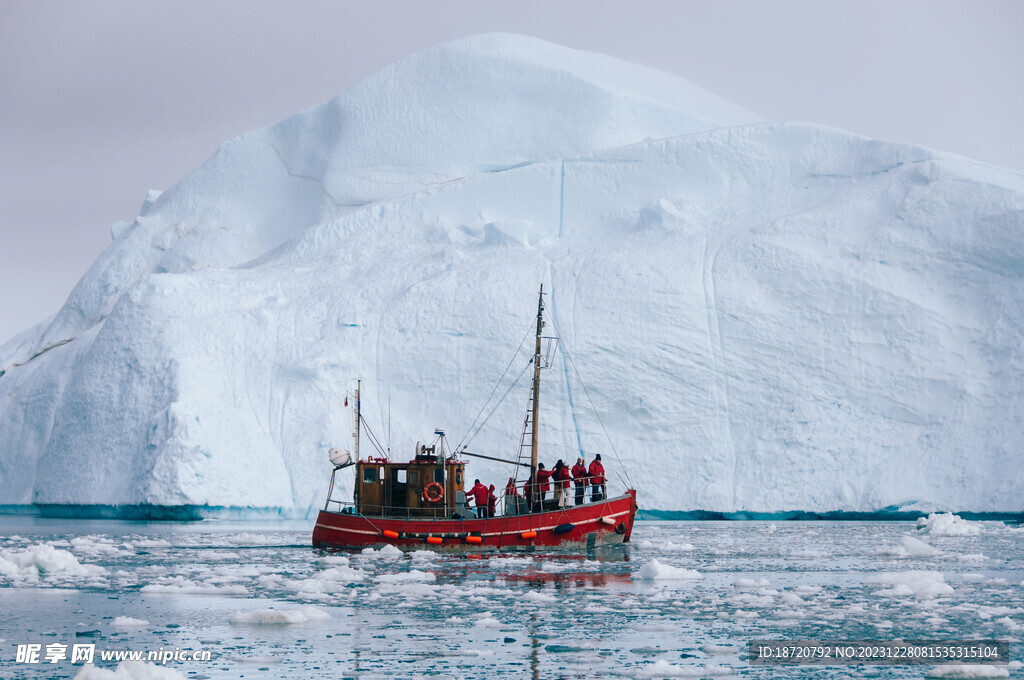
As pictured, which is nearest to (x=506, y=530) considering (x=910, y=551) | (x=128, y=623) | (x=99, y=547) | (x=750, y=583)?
(x=750, y=583)

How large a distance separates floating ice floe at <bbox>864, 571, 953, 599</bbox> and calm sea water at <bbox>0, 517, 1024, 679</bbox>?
1.6 inches

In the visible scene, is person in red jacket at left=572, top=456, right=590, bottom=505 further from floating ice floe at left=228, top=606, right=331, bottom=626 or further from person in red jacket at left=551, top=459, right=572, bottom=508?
floating ice floe at left=228, top=606, right=331, bottom=626

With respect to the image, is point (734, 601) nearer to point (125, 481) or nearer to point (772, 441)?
point (772, 441)

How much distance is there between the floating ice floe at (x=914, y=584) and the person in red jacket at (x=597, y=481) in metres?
6.52

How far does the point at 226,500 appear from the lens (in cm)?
2956

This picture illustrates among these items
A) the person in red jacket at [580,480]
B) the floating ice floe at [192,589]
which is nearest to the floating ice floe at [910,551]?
the person in red jacket at [580,480]

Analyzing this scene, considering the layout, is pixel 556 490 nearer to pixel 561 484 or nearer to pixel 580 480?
pixel 561 484

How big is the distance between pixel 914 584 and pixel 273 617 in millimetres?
7838

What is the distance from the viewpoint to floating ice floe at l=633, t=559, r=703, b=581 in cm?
1501

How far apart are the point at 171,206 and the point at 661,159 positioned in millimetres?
20517

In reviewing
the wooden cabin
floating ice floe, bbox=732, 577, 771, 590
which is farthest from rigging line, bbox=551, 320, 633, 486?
floating ice floe, bbox=732, 577, 771, 590

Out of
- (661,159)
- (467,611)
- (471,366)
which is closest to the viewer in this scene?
(467,611)

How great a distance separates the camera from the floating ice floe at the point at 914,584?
525 inches

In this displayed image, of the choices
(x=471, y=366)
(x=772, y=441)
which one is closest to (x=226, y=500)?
(x=471, y=366)
